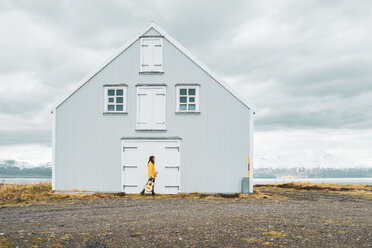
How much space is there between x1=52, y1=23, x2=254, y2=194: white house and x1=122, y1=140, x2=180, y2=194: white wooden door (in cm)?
5

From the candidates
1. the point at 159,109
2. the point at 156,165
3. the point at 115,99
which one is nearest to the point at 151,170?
the point at 156,165

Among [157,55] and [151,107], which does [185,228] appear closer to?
[151,107]

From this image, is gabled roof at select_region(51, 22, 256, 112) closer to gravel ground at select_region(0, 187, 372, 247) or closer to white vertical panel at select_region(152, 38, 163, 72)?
white vertical panel at select_region(152, 38, 163, 72)

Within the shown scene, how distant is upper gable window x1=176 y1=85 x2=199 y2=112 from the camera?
66.5 ft

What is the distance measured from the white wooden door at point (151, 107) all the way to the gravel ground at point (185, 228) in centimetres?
766

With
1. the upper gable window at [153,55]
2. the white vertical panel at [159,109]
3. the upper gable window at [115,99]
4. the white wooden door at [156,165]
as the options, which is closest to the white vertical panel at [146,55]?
the upper gable window at [153,55]

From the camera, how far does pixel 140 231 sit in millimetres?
8953

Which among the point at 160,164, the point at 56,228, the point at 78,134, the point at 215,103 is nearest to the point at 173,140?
the point at 160,164

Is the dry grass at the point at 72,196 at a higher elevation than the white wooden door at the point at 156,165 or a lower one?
lower

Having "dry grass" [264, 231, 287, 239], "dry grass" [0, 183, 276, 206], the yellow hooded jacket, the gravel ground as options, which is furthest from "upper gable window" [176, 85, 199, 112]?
"dry grass" [264, 231, 287, 239]

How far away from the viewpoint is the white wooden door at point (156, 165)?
65.8ft

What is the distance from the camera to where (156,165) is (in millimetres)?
20219

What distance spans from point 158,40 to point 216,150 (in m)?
6.42

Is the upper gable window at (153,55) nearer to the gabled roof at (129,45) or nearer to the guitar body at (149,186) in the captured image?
the gabled roof at (129,45)
